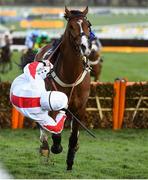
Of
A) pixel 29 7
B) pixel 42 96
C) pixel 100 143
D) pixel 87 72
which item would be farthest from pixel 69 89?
pixel 29 7

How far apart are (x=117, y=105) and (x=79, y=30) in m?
5.82

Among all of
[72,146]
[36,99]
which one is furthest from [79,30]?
[72,146]

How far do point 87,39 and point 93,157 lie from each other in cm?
271

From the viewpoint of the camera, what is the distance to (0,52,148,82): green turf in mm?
23783

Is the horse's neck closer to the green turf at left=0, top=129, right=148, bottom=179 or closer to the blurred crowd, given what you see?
the green turf at left=0, top=129, right=148, bottom=179

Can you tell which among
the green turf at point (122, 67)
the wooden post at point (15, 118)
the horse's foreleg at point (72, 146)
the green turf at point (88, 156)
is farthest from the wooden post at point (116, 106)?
the green turf at point (122, 67)

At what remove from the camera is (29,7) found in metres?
53.0

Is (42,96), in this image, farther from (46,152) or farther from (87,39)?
(46,152)

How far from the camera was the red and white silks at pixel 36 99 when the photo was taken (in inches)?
257

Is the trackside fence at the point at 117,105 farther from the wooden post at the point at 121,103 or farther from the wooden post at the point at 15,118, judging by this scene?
the wooden post at the point at 15,118

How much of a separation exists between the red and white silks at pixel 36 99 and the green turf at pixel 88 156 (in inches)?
55.2

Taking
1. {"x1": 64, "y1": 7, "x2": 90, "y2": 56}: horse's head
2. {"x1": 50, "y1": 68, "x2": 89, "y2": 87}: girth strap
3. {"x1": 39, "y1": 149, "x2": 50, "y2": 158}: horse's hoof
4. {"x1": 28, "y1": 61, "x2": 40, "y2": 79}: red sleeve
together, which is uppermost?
{"x1": 64, "y1": 7, "x2": 90, "y2": 56}: horse's head

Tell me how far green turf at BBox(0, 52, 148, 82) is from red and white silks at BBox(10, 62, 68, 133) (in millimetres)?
15710

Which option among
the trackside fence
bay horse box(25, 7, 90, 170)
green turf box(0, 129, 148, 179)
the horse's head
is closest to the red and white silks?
the horse's head
